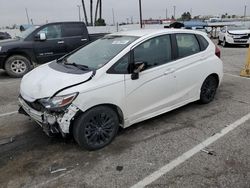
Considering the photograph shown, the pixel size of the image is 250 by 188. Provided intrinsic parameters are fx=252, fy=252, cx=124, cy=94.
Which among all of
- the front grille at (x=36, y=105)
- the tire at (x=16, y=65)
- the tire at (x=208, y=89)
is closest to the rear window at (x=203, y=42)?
the tire at (x=208, y=89)

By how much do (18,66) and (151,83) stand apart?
6.10 meters

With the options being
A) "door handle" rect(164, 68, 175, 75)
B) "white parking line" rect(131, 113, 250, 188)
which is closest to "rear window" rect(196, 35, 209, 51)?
"door handle" rect(164, 68, 175, 75)

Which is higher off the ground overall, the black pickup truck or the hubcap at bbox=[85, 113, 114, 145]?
the black pickup truck

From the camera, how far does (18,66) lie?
8430 mm

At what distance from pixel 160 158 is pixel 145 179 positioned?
48cm

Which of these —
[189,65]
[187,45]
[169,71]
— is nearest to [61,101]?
[169,71]

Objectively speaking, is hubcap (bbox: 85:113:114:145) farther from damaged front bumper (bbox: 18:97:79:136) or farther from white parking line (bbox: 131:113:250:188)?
white parking line (bbox: 131:113:250:188)

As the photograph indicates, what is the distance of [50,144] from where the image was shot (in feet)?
12.2

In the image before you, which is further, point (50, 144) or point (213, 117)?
point (213, 117)

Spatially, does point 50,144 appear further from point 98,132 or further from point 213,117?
point 213,117

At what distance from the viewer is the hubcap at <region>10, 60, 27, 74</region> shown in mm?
8359

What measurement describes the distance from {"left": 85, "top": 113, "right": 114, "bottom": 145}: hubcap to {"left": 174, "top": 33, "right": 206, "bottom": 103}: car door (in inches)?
57.9

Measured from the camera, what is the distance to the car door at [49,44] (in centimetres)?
862

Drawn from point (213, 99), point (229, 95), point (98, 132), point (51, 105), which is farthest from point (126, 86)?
point (229, 95)
